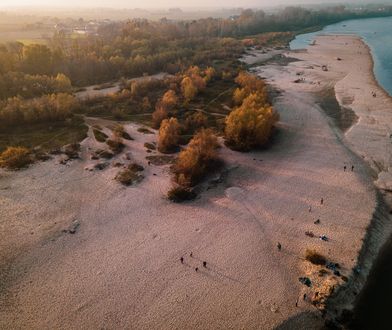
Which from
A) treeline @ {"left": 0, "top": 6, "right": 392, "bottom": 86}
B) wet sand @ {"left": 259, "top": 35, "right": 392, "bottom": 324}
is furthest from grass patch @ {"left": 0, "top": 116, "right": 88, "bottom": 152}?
wet sand @ {"left": 259, "top": 35, "right": 392, "bottom": 324}

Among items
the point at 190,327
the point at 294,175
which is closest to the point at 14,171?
the point at 190,327

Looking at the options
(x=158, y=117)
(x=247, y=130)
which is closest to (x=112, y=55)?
(x=158, y=117)

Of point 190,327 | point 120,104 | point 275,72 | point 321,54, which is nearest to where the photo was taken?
point 190,327

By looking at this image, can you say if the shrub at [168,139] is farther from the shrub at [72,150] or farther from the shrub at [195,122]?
the shrub at [72,150]

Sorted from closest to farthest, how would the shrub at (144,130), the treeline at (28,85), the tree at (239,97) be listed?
1. the shrub at (144,130)
2. the tree at (239,97)
3. the treeline at (28,85)

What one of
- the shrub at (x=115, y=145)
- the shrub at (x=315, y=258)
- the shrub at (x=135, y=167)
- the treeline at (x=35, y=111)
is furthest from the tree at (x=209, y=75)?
the shrub at (x=315, y=258)

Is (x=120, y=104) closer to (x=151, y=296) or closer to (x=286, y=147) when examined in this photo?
(x=286, y=147)
